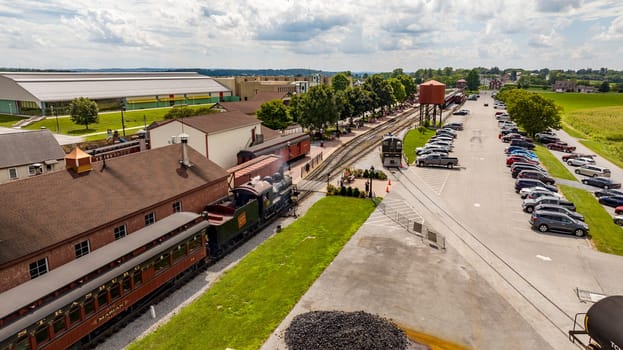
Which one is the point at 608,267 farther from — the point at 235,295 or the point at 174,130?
the point at 174,130

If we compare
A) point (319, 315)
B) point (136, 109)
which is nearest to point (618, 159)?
point (319, 315)

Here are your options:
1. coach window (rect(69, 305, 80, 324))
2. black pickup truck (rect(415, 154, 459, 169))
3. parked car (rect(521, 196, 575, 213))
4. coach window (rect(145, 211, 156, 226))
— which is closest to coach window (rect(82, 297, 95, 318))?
coach window (rect(69, 305, 80, 324))

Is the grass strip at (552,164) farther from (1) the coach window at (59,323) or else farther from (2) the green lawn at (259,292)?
(1) the coach window at (59,323)

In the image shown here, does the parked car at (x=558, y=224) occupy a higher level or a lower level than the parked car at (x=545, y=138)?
lower

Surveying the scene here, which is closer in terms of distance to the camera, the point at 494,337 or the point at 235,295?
the point at 494,337

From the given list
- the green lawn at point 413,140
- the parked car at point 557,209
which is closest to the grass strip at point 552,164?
the green lawn at point 413,140

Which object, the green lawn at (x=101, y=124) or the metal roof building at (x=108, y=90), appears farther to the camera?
the metal roof building at (x=108, y=90)

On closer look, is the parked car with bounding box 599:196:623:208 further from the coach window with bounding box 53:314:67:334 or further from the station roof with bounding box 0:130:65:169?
the station roof with bounding box 0:130:65:169
